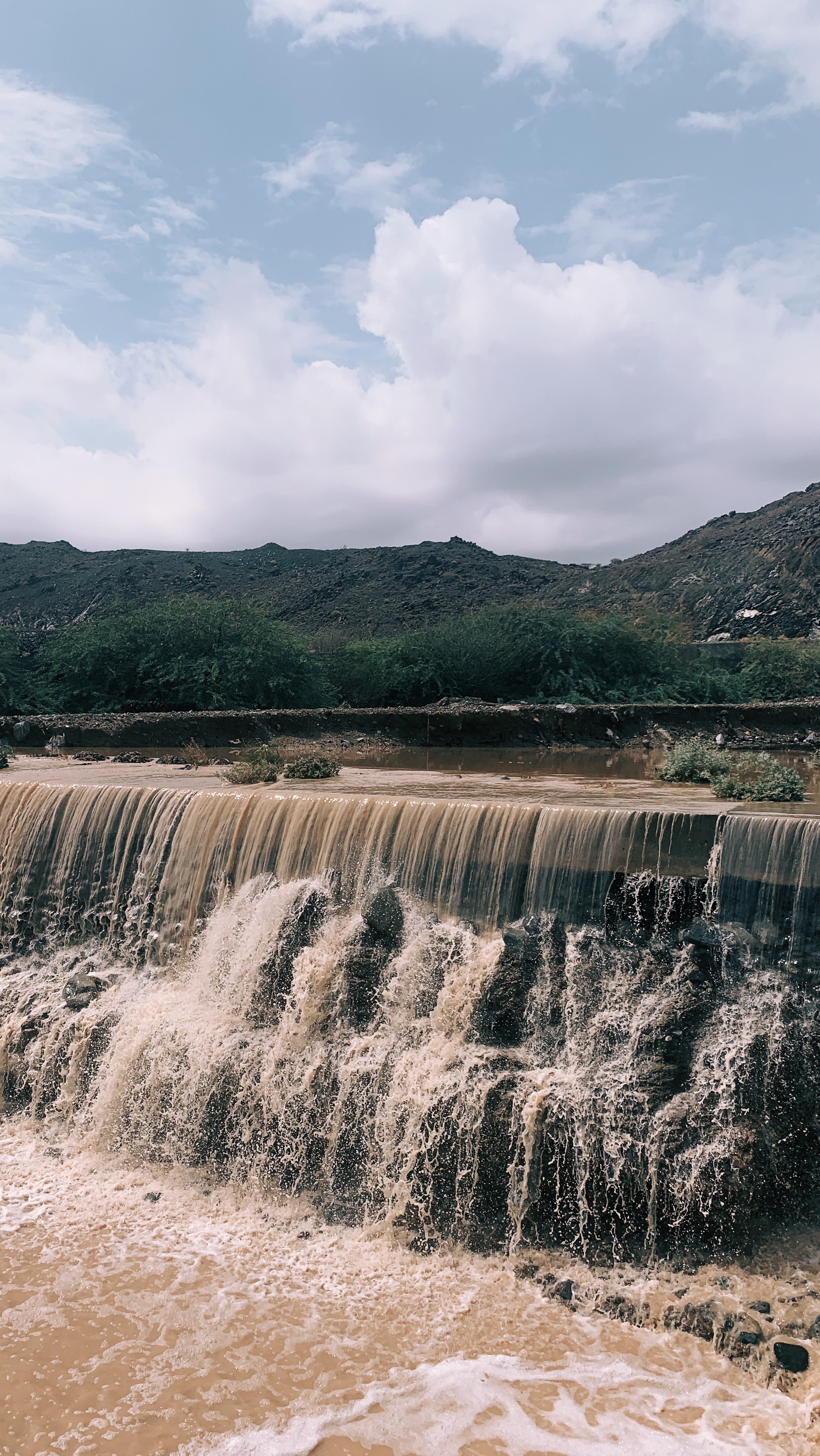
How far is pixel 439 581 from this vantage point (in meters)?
46.2

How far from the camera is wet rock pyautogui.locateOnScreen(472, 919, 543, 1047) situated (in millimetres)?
6523

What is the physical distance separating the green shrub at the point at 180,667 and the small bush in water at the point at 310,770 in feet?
24.5

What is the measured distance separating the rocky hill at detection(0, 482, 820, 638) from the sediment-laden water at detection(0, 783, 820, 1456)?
25536mm

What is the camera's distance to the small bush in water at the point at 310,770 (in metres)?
12.4

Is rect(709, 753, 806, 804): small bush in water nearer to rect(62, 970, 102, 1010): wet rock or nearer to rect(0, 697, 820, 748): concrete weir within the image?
rect(0, 697, 820, 748): concrete weir

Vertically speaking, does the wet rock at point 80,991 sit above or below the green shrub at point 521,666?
below

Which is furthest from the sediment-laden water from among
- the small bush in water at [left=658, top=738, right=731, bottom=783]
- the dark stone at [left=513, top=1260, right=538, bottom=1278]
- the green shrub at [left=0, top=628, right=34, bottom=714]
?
the green shrub at [left=0, top=628, right=34, bottom=714]

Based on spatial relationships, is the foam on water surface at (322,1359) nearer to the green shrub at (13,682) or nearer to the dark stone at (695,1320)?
the dark stone at (695,1320)

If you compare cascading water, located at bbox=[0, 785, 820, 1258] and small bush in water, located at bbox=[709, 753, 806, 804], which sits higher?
small bush in water, located at bbox=[709, 753, 806, 804]

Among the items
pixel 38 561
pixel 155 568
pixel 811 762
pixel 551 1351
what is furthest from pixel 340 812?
pixel 38 561

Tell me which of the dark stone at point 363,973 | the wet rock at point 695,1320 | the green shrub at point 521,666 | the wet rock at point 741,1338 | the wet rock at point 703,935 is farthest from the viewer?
the green shrub at point 521,666

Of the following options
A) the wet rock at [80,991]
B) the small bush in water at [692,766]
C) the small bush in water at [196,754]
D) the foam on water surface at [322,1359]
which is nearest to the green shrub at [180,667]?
the small bush in water at [196,754]

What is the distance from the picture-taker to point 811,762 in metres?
12.8

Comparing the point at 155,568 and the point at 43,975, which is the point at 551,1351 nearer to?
the point at 43,975
